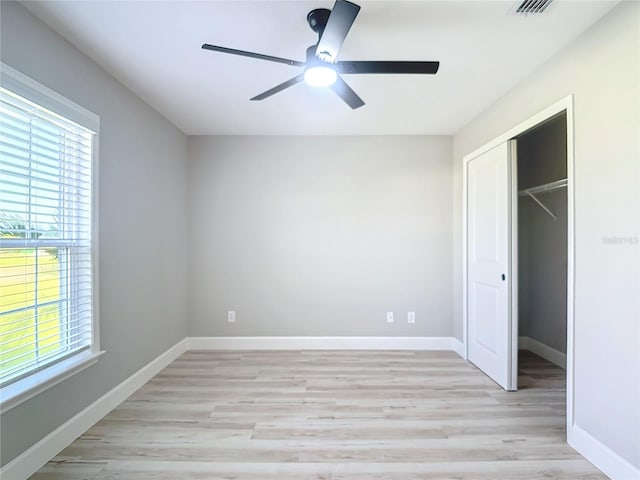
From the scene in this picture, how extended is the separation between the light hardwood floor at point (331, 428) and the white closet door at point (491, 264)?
0.22 meters

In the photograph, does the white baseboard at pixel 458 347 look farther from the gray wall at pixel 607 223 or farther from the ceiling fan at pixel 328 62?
the ceiling fan at pixel 328 62

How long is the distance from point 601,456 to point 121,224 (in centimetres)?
343

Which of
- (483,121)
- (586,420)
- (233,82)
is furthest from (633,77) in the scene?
(233,82)

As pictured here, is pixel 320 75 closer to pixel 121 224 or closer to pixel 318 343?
pixel 121 224

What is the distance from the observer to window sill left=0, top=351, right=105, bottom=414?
5.02 feet

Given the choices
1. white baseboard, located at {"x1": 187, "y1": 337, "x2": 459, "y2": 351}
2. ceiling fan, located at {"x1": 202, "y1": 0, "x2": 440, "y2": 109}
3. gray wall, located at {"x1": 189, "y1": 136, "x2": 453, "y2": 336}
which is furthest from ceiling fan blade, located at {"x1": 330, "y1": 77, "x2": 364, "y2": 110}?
white baseboard, located at {"x1": 187, "y1": 337, "x2": 459, "y2": 351}

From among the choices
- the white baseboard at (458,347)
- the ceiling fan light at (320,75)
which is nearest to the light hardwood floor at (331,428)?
the white baseboard at (458,347)

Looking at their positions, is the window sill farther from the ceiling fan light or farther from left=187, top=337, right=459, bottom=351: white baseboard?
the ceiling fan light

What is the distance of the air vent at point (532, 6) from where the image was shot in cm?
157

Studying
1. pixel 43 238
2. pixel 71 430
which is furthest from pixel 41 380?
pixel 43 238

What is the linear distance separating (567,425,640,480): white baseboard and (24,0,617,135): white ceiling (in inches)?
92.0

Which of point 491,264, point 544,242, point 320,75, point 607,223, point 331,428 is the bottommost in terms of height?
point 331,428

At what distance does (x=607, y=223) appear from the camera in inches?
65.6

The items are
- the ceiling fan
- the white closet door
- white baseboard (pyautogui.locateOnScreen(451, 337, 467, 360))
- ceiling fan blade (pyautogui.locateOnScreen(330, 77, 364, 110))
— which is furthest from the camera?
white baseboard (pyautogui.locateOnScreen(451, 337, 467, 360))
